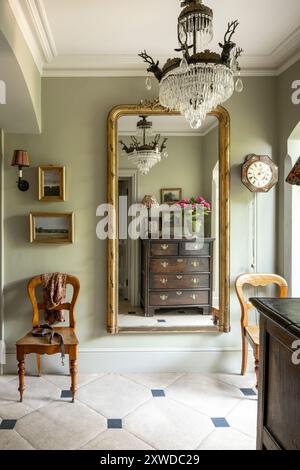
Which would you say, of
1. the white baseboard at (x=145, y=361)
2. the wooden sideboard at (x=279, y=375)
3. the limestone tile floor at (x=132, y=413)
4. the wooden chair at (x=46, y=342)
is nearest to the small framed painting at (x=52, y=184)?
the wooden chair at (x=46, y=342)

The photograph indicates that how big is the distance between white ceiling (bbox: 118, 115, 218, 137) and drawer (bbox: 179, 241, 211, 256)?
1005mm

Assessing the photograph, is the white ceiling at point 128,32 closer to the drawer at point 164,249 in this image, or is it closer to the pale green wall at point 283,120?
the pale green wall at point 283,120

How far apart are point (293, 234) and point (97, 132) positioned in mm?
2017

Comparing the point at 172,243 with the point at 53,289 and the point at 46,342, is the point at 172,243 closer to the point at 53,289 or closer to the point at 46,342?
the point at 53,289

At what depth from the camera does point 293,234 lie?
10.5 ft

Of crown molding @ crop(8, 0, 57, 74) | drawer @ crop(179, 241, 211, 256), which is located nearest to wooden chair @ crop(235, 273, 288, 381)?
drawer @ crop(179, 241, 211, 256)

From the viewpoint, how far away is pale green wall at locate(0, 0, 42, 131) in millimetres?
2016

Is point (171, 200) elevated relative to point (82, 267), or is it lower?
elevated

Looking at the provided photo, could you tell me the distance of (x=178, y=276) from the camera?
3311 mm

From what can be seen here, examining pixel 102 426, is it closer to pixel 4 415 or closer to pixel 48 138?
pixel 4 415

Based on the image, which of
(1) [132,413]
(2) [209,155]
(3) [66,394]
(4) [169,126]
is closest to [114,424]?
(1) [132,413]

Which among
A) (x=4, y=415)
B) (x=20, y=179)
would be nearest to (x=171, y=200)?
(x=20, y=179)

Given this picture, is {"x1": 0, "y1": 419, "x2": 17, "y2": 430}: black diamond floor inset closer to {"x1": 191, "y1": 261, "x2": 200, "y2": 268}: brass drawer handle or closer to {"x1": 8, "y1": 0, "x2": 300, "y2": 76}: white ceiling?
{"x1": 191, "y1": 261, "x2": 200, "y2": 268}: brass drawer handle

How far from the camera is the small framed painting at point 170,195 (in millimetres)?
3219
